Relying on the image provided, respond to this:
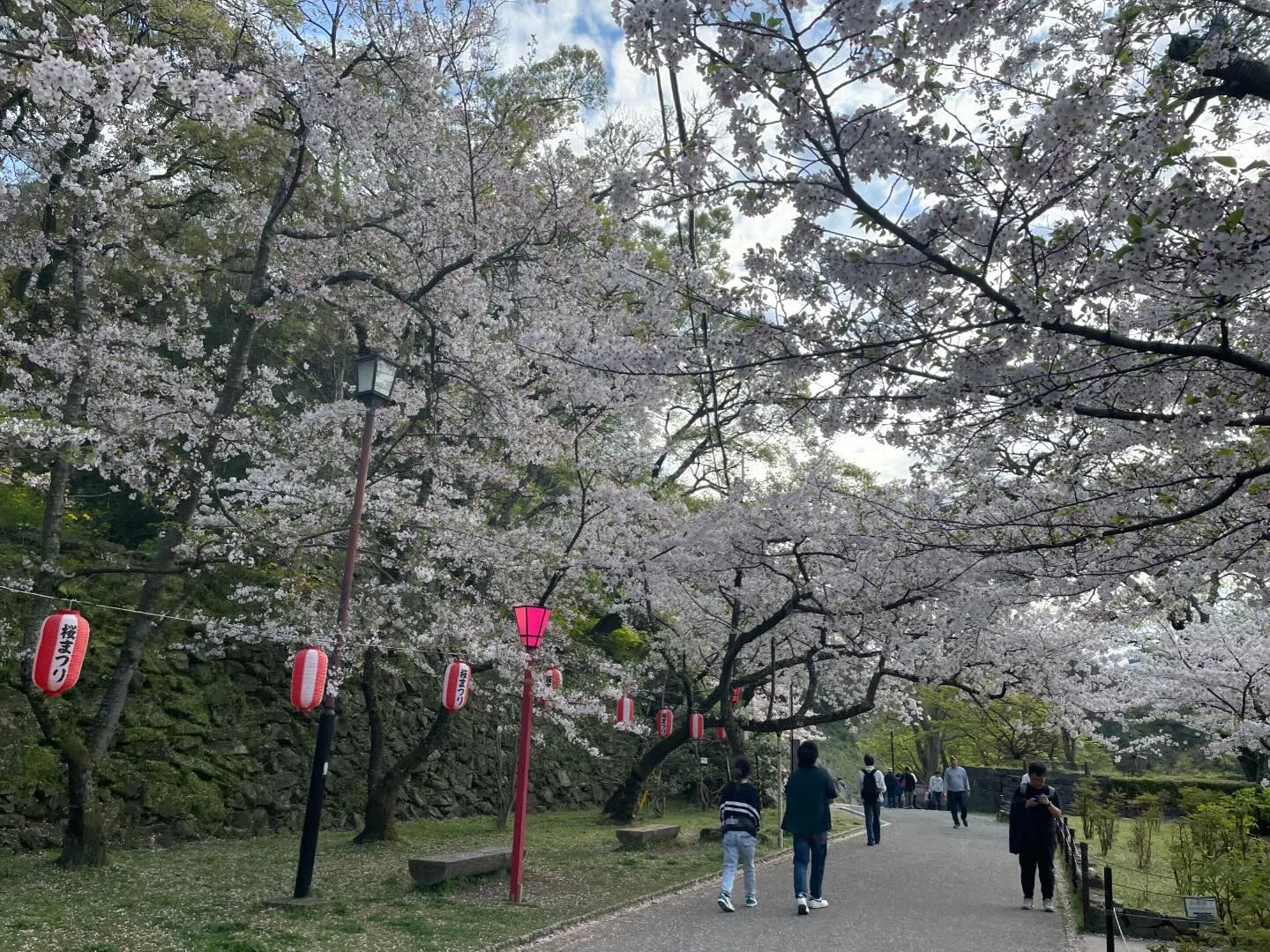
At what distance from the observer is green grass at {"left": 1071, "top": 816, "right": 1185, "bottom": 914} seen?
876 cm

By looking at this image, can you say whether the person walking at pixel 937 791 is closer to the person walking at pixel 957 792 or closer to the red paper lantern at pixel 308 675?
the person walking at pixel 957 792

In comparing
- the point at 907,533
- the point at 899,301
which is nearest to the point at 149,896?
the point at 907,533

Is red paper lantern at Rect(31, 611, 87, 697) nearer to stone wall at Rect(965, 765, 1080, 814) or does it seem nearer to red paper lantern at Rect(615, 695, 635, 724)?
red paper lantern at Rect(615, 695, 635, 724)

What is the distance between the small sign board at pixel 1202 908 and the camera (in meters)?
6.25

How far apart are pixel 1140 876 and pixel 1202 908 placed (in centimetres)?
544

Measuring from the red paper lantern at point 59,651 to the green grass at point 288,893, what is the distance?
1.81m

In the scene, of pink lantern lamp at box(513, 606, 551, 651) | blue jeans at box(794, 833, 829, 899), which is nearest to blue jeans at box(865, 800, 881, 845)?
blue jeans at box(794, 833, 829, 899)

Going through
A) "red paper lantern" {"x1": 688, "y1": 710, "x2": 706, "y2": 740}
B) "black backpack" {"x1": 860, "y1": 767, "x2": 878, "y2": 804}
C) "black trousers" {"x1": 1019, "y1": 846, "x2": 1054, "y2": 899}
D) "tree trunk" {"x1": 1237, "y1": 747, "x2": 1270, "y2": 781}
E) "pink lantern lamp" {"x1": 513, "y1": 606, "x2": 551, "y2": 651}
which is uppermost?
"pink lantern lamp" {"x1": 513, "y1": 606, "x2": 551, "y2": 651}

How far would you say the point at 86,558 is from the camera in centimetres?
1298

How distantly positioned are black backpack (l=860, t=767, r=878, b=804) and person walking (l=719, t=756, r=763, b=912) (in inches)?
243

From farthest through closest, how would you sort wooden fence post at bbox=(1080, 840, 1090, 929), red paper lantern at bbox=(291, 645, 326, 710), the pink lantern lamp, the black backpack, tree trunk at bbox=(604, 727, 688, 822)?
tree trunk at bbox=(604, 727, 688, 822), the black backpack, the pink lantern lamp, red paper lantern at bbox=(291, 645, 326, 710), wooden fence post at bbox=(1080, 840, 1090, 929)

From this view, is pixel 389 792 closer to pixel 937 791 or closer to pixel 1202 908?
pixel 1202 908

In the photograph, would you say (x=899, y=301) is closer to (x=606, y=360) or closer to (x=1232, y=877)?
(x=606, y=360)

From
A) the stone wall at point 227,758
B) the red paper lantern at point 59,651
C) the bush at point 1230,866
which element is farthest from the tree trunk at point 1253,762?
the red paper lantern at point 59,651
